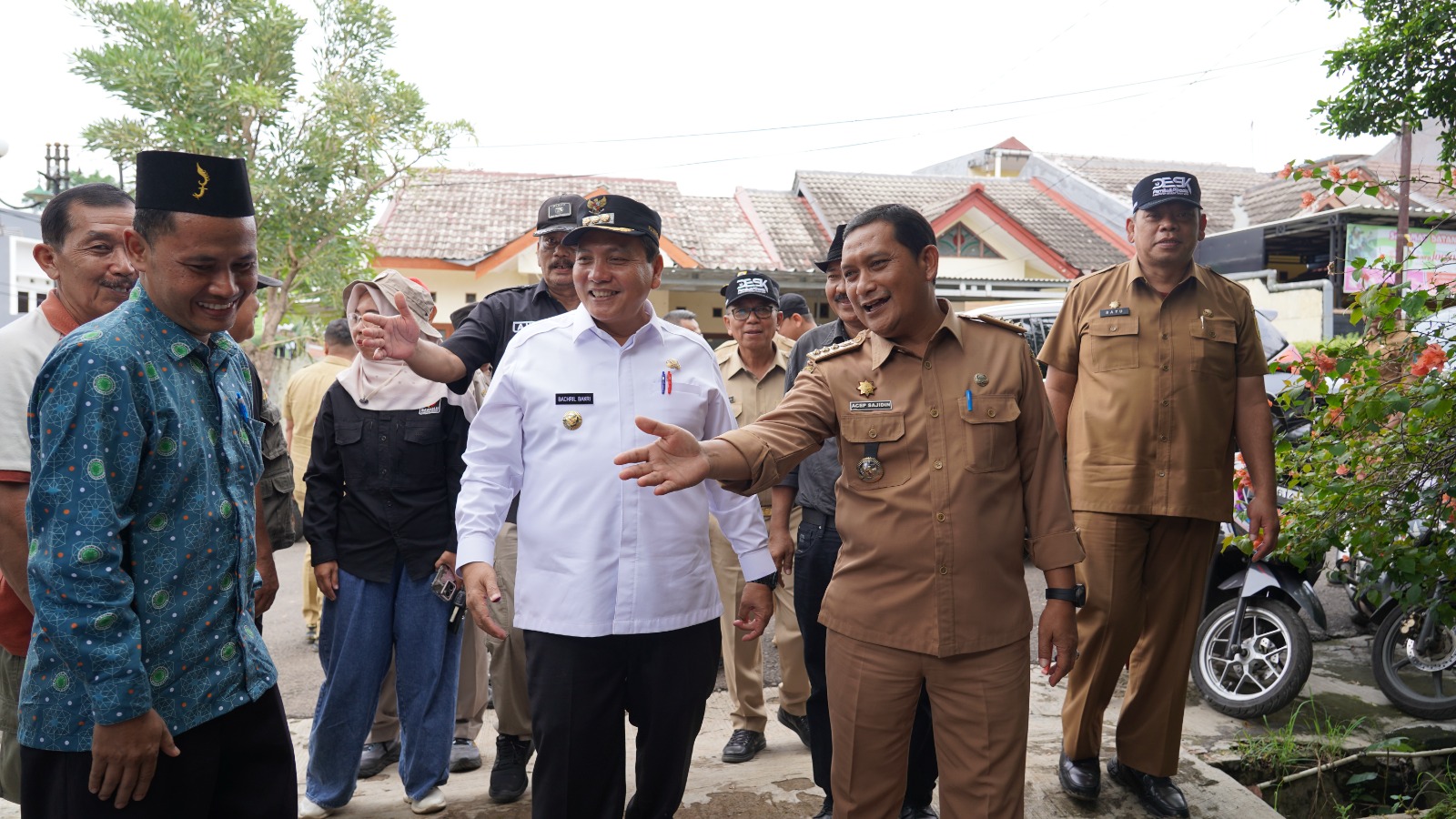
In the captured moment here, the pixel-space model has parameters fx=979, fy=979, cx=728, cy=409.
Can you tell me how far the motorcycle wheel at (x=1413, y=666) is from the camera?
4.88m

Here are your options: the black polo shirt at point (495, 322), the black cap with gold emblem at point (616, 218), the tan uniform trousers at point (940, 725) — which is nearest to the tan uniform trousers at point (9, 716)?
the black polo shirt at point (495, 322)

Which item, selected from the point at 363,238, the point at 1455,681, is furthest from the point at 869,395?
the point at 363,238

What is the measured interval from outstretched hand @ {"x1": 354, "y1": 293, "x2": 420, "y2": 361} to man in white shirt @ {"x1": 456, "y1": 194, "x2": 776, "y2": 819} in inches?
11.8

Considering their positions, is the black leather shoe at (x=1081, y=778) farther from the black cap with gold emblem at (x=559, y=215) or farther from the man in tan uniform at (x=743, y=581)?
the black cap with gold emblem at (x=559, y=215)

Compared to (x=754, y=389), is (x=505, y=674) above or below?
below

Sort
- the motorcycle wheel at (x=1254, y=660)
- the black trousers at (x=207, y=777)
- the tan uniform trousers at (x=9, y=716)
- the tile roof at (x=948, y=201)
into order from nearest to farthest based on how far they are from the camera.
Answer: the black trousers at (x=207, y=777) < the tan uniform trousers at (x=9, y=716) < the motorcycle wheel at (x=1254, y=660) < the tile roof at (x=948, y=201)

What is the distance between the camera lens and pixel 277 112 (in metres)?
11.7

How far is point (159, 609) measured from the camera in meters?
2.06

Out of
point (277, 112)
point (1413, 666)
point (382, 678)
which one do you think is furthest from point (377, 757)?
point (277, 112)

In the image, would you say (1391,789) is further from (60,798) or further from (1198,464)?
(60,798)

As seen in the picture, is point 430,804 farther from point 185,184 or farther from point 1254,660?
point 1254,660

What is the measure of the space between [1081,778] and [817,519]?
54.7 inches

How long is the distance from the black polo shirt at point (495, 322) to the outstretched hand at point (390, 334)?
1.58ft

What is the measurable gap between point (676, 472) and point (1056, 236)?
20.1 meters
